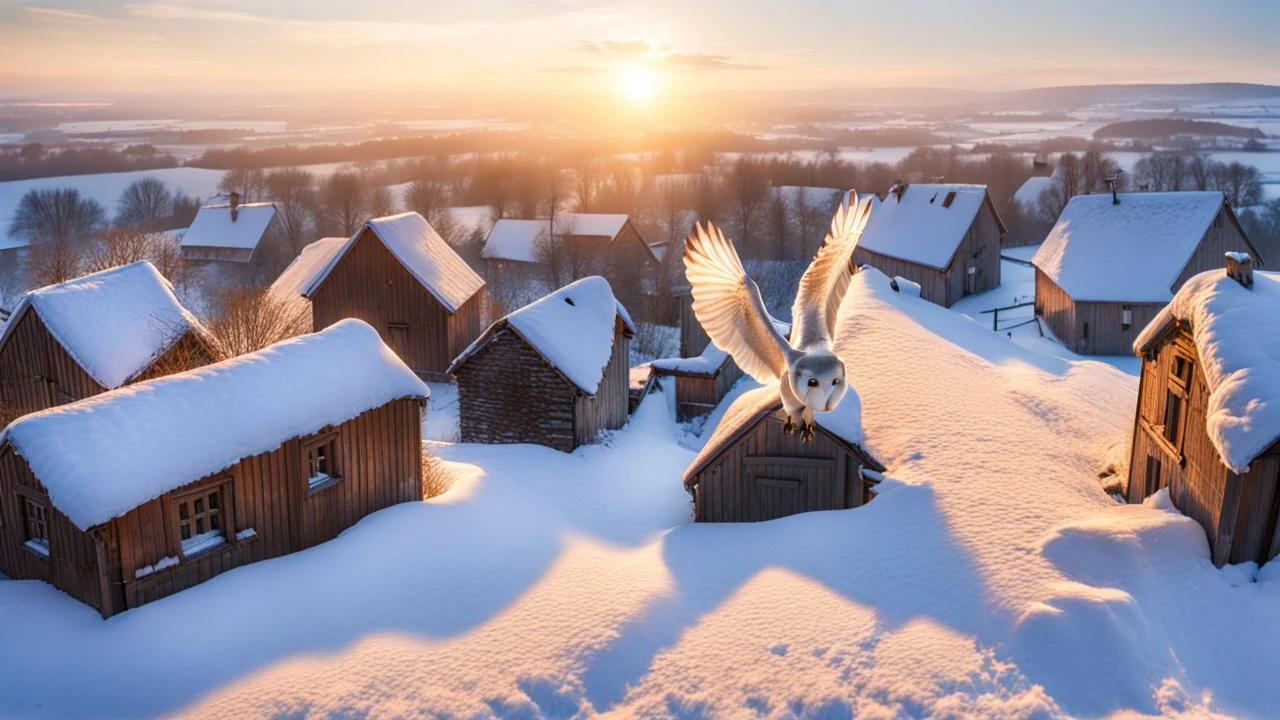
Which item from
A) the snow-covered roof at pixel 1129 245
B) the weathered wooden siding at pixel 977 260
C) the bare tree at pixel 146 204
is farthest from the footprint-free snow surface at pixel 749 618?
the bare tree at pixel 146 204

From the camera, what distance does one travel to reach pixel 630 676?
13.1m

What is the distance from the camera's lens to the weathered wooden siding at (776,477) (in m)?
19.0

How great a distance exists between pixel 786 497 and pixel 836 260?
6.84 m

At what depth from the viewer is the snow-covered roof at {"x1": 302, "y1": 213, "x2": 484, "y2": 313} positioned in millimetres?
35781

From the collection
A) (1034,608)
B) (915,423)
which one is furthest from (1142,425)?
(1034,608)

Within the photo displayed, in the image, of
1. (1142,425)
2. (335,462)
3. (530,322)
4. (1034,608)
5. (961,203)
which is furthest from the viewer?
(961,203)

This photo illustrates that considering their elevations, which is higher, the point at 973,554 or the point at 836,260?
the point at 836,260

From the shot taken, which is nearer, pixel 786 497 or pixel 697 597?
pixel 697 597

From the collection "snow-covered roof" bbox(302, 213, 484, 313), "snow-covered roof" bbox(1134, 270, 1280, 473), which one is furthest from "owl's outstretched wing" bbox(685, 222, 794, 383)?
"snow-covered roof" bbox(302, 213, 484, 313)

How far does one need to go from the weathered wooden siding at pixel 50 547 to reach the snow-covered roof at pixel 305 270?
919 inches

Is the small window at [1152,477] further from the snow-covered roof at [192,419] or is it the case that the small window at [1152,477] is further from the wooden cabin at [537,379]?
the snow-covered roof at [192,419]

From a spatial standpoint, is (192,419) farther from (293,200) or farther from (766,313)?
(293,200)

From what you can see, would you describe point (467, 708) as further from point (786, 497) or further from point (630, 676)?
point (786, 497)

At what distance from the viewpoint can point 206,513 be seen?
16359 millimetres
